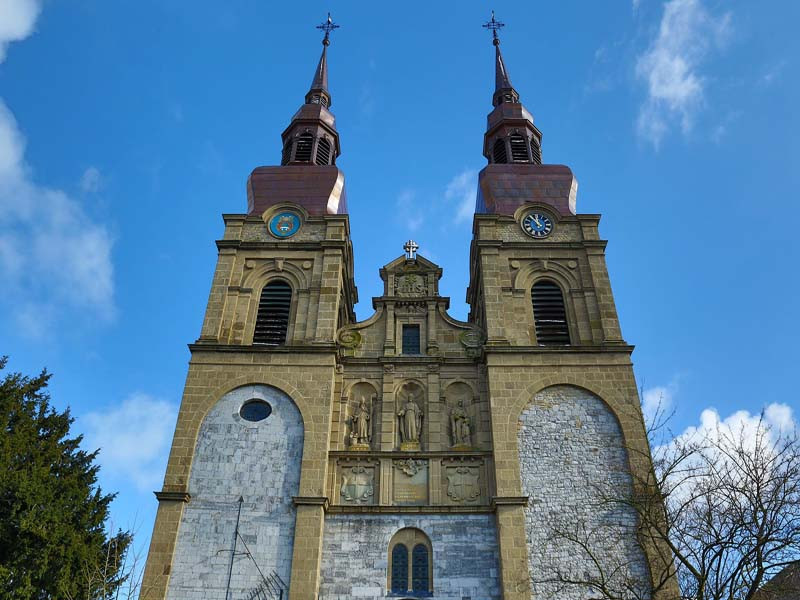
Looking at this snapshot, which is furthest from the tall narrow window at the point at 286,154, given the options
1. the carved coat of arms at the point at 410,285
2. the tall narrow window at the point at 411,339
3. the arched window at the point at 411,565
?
the arched window at the point at 411,565

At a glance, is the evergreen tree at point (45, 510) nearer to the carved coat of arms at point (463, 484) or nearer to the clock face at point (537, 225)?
the carved coat of arms at point (463, 484)

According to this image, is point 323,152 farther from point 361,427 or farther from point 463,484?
point 463,484

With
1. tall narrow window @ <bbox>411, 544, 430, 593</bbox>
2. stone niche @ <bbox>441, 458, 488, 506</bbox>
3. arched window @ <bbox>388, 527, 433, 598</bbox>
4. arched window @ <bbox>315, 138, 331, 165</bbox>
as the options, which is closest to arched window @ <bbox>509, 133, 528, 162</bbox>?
arched window @ <bbox>315, 138, 331, 165</bbox>

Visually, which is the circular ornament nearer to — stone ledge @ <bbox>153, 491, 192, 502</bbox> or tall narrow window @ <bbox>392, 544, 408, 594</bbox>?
stone ledge @ <bbox>153, 491, 192, 502</bbox>

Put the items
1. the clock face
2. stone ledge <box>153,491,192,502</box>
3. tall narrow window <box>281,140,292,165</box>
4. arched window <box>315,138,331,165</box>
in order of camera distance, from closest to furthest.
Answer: stone ledge <box>153,491,192,502</box>, the clock face, tall narrow window <box>281,140,292,165</box>, arched window <box>315,138,331,165</box>

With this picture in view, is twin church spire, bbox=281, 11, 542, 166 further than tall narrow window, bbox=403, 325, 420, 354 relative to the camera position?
Yes

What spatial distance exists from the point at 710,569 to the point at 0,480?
1607 cm

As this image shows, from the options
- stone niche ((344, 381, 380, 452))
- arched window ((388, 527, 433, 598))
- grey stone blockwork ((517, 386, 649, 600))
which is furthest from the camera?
stone niche ((344, 381, 380, 452))

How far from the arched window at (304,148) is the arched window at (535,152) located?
29.8 ft

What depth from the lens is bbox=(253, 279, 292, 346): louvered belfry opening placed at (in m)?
20.8

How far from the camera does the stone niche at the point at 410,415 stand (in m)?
18.6

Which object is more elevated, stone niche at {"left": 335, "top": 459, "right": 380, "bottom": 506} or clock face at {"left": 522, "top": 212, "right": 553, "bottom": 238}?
clock face at {"left": 522, "top": 212, "right": 553, "bottom": 238}

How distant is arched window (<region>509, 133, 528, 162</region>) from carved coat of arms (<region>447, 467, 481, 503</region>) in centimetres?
1403

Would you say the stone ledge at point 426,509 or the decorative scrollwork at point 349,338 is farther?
the decorative scrollwork at point 349,338
